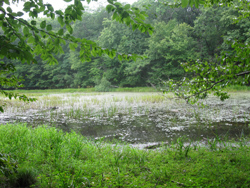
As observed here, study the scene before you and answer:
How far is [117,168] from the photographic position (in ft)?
7.90

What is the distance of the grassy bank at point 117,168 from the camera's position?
1929 mm

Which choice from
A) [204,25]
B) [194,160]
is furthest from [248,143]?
[204,25]

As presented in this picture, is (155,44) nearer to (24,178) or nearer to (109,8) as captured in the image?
(109,8)

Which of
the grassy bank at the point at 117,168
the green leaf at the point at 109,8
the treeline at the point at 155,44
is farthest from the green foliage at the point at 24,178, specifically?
the treeline at the point at 155,44

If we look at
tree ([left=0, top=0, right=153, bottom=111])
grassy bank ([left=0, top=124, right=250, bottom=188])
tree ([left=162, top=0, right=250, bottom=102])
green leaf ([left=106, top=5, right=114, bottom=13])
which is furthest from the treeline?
green leaf ([left=106, top=5, right=114, bottom=13])

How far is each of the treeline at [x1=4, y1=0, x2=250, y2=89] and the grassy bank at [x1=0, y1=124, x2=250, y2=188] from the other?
16.8 meters

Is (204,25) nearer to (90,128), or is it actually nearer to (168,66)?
(168,66)

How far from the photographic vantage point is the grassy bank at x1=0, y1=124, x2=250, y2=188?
6.33 ft

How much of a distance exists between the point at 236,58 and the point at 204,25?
2423 centimetres

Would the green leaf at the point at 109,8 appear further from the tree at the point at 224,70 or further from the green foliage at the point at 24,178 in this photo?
the green foliage at the point at 24,178

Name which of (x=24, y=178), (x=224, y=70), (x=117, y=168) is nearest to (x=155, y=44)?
(x=224, y=70)

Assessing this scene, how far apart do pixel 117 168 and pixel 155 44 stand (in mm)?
24970

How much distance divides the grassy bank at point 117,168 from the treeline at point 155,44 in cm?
1680

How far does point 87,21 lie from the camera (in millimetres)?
35469
